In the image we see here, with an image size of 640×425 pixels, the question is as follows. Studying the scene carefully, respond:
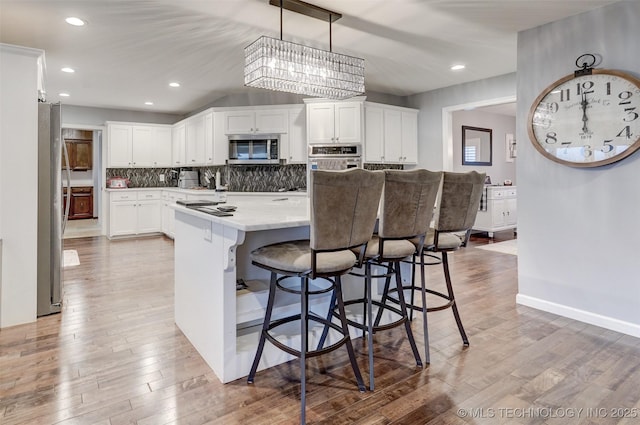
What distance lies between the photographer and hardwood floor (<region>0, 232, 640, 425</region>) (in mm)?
1748

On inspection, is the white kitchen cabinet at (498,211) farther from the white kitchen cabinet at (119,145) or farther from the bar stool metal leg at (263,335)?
the white kitchen cabinet at (119,145)

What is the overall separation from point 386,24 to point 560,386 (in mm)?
2870

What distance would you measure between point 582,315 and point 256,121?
4.72 m

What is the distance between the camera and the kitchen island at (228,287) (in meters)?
1.94

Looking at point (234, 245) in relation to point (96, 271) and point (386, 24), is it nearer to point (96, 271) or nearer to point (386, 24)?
point (386, 24)

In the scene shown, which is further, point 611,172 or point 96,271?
point 96,271

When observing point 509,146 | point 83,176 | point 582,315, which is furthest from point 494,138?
point 83,176

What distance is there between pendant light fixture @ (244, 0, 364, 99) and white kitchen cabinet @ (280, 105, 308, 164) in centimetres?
233

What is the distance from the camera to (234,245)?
6.20 ft

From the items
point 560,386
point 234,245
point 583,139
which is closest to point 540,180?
point 583,139

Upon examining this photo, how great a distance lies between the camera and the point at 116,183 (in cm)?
702

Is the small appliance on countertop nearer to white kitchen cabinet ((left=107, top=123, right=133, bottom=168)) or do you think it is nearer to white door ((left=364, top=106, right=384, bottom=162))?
white kitchen cabinet ((left=107, top=123, right=133, bottom=168))

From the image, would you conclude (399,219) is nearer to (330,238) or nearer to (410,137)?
(330,238)

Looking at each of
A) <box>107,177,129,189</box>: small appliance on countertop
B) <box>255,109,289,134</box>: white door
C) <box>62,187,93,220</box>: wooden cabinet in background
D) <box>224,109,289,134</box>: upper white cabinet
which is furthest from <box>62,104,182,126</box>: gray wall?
<box>62,187,93,220</box>: wooden cabinet in background
